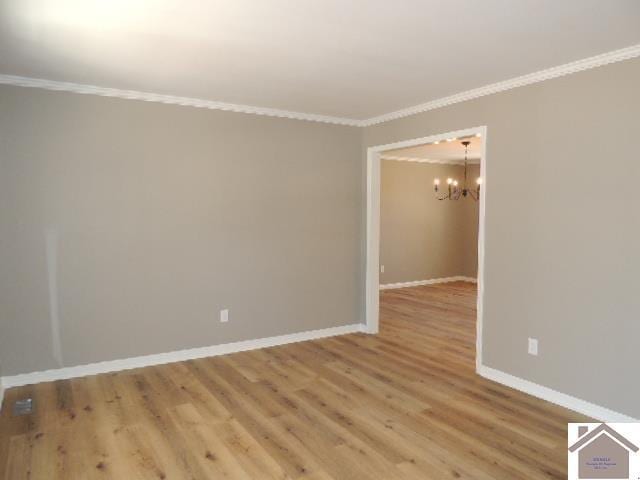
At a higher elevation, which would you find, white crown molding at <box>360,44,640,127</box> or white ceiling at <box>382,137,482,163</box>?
white crown molding at <box>360,44,640,127</box>

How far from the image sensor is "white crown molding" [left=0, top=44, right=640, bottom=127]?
3.02 metres

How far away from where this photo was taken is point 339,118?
5020 millimetres

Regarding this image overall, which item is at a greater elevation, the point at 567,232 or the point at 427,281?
the point at 567,232

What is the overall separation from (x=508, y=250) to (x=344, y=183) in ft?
6.88

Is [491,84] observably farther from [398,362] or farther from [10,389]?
[10,389]

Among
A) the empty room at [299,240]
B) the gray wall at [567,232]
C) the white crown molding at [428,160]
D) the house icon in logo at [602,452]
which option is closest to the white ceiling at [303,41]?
the empty room at [299,240]

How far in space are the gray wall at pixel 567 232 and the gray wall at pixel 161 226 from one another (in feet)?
6.03

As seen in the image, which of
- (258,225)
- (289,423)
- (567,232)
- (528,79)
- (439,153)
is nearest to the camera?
(289,423)

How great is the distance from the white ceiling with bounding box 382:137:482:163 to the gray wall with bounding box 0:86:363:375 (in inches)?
91.7

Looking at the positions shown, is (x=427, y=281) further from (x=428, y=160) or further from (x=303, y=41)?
(x=303, y=41)

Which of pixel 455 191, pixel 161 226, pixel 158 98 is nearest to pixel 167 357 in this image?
pixel 161 226

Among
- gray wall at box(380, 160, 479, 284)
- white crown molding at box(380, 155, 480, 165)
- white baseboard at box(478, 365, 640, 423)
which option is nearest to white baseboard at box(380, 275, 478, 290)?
gray wall at box(380, 160, 479, 284)

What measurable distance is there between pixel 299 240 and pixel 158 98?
1.96 m

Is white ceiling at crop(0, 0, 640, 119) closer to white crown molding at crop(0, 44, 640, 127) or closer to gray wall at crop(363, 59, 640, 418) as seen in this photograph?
white crown molding at crop(0, 44, 640, 127)
